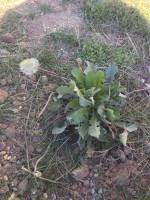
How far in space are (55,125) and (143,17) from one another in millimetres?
1303

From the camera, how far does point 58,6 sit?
11.9 feet

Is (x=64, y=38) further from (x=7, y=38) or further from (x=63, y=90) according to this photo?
(x=63, y=90)

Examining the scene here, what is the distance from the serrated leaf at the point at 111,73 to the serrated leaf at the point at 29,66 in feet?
1.65

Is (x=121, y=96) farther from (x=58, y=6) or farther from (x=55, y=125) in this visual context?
(x=58, y=6)

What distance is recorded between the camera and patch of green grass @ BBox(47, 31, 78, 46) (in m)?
3.31

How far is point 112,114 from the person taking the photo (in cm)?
260

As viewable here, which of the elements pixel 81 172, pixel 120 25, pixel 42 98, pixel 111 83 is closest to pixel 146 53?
pixel 120 25

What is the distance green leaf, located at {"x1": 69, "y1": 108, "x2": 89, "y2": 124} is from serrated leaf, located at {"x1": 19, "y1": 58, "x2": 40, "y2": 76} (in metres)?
0.57

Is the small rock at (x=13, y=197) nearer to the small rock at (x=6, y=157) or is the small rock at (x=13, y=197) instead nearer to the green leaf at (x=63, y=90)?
the small rock at (x=6, y=157)

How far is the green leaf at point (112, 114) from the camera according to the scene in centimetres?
261

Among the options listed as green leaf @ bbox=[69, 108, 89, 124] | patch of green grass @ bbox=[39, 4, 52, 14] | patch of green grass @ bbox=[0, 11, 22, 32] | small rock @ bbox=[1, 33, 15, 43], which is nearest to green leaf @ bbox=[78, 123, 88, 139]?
green leaf @ bbox=[69, 108, 89, 124]

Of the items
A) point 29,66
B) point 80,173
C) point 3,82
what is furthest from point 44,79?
point 80,173

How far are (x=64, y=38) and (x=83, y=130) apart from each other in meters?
0.95

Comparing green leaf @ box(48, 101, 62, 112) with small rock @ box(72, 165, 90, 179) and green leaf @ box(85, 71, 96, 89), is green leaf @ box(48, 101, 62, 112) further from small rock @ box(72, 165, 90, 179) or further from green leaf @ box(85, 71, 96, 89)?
small rock @ box(72, 165, 90, 179)
